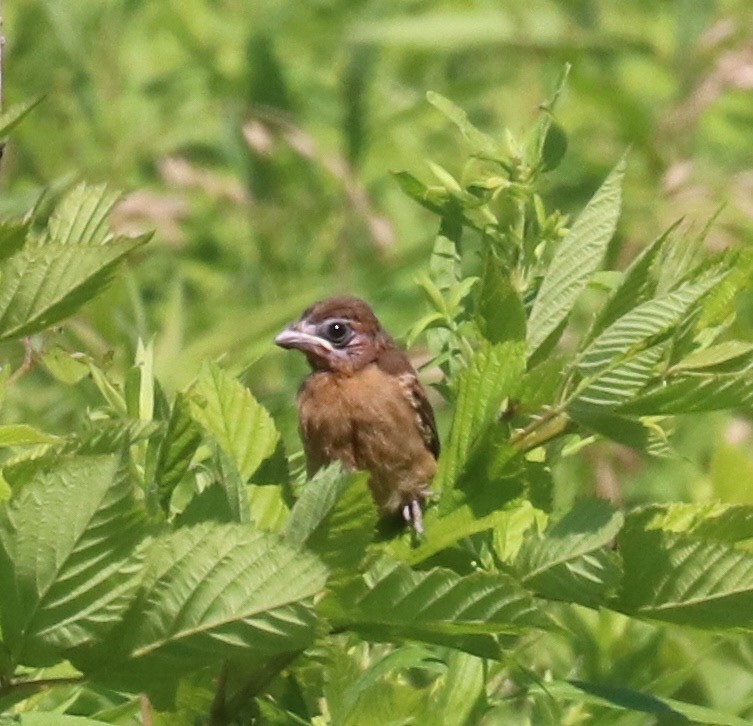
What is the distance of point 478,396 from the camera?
1.98 m

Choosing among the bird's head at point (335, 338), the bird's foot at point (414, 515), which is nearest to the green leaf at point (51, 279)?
the bird's foot at point (414, 515)

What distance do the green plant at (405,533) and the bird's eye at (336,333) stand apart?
1.04 meters

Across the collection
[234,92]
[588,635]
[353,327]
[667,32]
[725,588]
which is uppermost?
[667,32]

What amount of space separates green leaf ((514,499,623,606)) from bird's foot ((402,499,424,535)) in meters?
0.17

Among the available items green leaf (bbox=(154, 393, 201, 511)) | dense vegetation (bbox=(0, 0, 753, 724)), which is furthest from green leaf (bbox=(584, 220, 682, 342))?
green leaf (bbox=(154, 393, 201, 511))

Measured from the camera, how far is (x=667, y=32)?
7.98m

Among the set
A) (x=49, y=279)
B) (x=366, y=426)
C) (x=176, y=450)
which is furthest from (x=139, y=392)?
(x=366, y=426)

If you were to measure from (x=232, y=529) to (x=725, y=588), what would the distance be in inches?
20.2

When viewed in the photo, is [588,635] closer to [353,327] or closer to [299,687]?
[353,327]

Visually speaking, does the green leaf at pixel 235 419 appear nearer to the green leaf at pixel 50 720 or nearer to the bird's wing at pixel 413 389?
the green leaf at pixel 50 720

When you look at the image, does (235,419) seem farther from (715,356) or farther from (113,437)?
(715,356)

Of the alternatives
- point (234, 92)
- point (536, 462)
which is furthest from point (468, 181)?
point (234, 92)

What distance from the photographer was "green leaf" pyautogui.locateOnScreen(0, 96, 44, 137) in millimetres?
1817

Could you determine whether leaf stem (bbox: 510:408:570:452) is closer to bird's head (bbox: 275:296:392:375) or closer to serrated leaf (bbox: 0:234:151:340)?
serrated leaf (bbox: 0:234:151:340)
